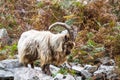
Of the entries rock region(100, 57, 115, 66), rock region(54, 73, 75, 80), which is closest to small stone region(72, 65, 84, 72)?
rock region(100, 57, 115, 66)

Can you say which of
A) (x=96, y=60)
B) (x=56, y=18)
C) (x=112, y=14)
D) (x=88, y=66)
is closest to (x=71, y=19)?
(x=56, y=18)

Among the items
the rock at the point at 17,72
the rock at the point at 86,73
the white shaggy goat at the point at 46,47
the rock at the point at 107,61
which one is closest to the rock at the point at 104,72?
the rock at the point at 86,73

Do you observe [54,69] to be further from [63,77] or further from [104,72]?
[104,72]

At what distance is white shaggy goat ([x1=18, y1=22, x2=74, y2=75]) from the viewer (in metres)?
8.56

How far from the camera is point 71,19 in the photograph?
14156 millimetres

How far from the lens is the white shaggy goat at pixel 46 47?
8560mm

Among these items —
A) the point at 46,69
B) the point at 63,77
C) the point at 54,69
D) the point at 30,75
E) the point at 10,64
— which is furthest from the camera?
the point at 54,69

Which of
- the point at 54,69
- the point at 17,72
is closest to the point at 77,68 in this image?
the point at 54,69

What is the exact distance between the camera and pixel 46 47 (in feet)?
28.6

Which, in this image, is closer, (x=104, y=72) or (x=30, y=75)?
(x=30, y=75)

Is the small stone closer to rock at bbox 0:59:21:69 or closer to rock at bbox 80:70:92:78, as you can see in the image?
rock at bbox 80:70:92:78

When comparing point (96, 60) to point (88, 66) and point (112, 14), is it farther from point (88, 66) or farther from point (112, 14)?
point (112, 14)

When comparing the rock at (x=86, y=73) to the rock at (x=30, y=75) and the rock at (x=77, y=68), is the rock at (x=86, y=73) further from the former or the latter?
the rock at (x=30, y=75)

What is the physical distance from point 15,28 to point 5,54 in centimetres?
293
